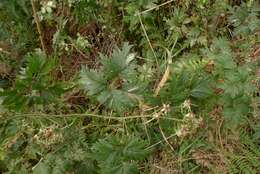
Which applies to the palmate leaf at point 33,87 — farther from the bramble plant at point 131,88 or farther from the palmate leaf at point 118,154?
the palmate leaf at point 118,154

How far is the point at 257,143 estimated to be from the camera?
2.28 meters

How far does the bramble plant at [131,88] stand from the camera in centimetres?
191

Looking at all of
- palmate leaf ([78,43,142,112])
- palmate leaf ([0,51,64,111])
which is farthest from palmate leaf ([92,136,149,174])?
palmate leaf ([0,51,64,111])

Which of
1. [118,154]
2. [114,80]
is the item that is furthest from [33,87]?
[118,154]

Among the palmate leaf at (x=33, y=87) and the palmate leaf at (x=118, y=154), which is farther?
the palmate leaf at (x=118, y=154)

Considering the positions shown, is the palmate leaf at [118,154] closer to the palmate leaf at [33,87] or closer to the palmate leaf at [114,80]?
the palmate leaf at [114,80]

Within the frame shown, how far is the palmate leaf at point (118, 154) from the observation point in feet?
6.38

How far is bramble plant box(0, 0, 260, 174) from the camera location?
1909 mm

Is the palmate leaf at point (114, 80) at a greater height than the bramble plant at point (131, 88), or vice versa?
the palmate leaf at point (114, 80)

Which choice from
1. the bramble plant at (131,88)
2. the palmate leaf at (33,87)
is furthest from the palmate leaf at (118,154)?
the palmate leaf at (33,87)

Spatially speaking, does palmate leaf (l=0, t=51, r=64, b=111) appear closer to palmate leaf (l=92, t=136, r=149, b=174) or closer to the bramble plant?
the bramble plant

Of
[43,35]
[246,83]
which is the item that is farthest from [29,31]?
[246,83]

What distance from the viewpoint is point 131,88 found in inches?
73.6

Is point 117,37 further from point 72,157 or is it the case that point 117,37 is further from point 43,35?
point 72,157
